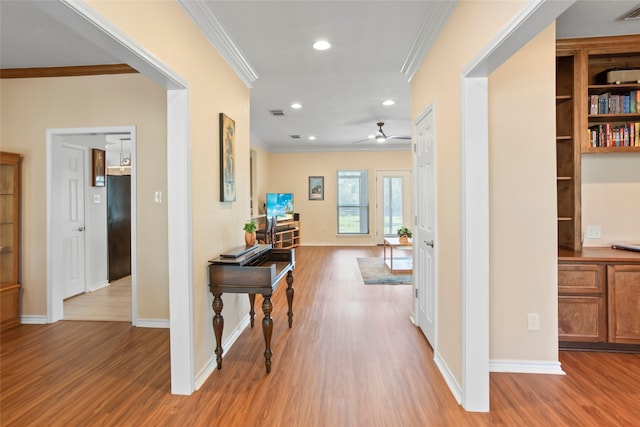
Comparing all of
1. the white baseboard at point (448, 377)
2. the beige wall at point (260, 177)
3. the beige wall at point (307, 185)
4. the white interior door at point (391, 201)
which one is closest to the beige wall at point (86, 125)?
the white baseboard at point (448, 377)

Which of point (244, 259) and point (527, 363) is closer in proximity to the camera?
point (527, 363)

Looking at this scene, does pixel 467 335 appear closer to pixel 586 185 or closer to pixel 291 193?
pixel 586 185

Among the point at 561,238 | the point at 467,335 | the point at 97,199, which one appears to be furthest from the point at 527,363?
the point at 97,199

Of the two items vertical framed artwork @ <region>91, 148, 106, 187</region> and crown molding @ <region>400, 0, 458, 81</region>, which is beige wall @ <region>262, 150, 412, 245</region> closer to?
vertical framed artwork @ <region>91, 148, 106, 187</region>

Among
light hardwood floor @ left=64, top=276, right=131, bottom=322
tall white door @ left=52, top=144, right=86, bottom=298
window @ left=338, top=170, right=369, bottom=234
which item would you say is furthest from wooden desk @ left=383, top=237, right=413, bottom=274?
tall white door @ left=52, top=144, right=86, bottom=298

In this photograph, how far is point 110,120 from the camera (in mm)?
3459

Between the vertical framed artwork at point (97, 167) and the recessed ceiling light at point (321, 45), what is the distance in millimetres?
3568

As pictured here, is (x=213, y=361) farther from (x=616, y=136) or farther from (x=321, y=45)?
(x=616, y=136)

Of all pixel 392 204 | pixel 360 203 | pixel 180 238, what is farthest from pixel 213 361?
pixel 392 204

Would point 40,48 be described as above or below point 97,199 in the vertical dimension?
above

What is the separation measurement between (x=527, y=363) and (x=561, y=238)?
121cm

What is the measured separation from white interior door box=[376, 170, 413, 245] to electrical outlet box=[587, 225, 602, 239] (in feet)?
19.6

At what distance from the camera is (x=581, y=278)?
103 inches

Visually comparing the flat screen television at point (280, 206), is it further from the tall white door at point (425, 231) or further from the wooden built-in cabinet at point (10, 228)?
the tall white door at point (425, 231)
